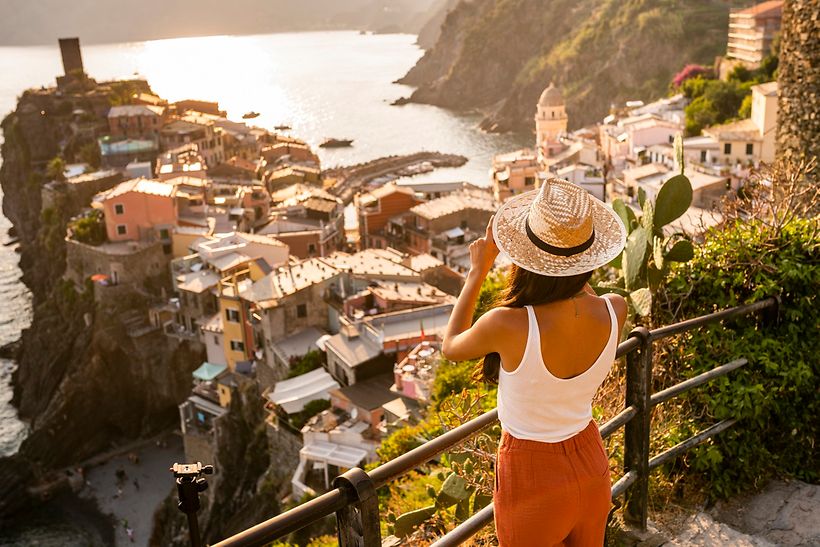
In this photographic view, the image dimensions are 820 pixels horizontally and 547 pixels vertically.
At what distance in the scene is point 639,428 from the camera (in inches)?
113

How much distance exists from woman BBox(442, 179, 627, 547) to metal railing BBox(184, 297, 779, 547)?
0.69 feet

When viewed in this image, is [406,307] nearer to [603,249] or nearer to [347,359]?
[347,359]

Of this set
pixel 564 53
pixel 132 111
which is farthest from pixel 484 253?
pixel 564 53

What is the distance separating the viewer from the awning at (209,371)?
19.8m

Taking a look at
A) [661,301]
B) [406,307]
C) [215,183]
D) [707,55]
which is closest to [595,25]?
[707,55]

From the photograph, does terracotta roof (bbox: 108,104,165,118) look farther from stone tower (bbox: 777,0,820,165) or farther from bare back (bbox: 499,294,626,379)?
bare back (bbox: 499,294,626,379)

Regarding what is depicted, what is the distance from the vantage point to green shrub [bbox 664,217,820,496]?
131 inches

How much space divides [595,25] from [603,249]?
74274 mm

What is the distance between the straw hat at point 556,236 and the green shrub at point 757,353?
1609 millimetres

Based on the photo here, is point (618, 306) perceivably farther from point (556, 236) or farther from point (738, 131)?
point (738, 131)

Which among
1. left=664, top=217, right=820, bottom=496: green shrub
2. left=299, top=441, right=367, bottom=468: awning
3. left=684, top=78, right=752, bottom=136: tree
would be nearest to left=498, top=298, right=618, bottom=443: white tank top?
left=664, top=217, right=820, bottom=496: green shrub

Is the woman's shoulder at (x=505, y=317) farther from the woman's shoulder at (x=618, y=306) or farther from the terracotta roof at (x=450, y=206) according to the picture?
the terracotta roof at (x=450, y=206)

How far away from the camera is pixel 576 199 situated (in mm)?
1966

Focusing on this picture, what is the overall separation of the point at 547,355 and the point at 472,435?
418 mm
